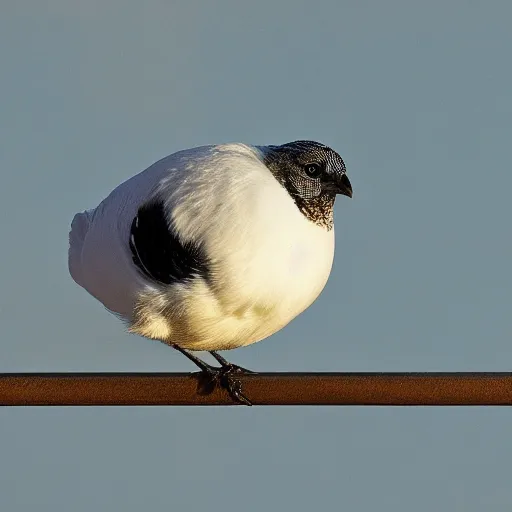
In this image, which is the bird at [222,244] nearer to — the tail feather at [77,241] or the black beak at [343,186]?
the black beak at [343,186]

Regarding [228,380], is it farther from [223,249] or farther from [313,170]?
[313,170]

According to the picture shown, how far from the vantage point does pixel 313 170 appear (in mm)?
4543

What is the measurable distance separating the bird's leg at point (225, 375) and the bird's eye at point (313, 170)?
0.73 m

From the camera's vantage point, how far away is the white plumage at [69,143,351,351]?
13.9ft

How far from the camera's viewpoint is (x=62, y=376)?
3.88m

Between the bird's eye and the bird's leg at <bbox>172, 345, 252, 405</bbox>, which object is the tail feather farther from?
the bird's eye

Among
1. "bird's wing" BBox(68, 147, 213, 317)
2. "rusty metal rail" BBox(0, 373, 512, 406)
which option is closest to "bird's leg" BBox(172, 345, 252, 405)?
"bird's wing" BBox(68, 147, 213, 317)

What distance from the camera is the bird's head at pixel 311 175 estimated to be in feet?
14.8

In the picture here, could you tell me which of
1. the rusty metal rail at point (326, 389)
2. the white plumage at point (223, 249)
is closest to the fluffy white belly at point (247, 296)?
the white plumage at point (223, 249)

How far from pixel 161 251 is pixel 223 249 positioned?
0.96 ft

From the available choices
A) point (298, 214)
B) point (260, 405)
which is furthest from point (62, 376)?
point (298, 214)

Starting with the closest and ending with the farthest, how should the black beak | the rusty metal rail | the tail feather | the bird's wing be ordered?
the rusty metal rail < the bird's wing < the black beak < the tail feather

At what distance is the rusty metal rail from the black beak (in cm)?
87

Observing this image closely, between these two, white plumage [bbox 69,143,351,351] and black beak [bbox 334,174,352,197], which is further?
black beak [bbox 334,174,352,197]
